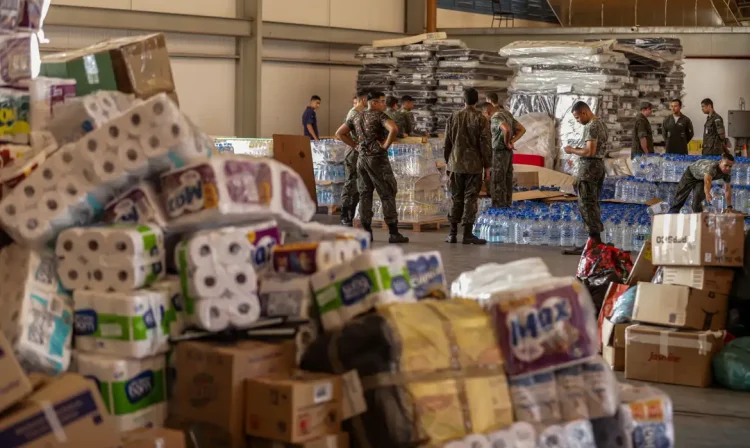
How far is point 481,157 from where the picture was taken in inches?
548

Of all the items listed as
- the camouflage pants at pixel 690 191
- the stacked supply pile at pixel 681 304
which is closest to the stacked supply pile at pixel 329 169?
the camouflage pants at pixel 690 191

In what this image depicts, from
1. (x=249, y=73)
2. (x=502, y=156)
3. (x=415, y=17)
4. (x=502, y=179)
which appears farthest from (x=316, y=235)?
(x=415, y=17)

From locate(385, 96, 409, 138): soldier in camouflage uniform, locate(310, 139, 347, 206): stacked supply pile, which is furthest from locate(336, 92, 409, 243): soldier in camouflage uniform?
locate(385, 96, 409, 138): soldier in camouflage uniform

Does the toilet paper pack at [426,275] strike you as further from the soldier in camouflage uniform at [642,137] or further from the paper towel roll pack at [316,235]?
the soldier in camouflage uniform at [642,137]

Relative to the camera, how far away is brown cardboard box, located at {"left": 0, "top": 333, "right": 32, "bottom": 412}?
4.18 m

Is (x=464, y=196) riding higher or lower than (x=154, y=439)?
higher

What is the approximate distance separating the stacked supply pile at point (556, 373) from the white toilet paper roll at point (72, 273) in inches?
69.7

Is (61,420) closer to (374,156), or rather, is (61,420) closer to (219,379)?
(219,379)

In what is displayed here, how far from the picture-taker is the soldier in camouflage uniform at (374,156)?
44.3 feet

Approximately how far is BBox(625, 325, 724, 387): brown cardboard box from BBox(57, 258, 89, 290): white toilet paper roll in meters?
4.09

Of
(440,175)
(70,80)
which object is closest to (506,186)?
(440,175)

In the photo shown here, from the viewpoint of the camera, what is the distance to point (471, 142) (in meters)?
13.9

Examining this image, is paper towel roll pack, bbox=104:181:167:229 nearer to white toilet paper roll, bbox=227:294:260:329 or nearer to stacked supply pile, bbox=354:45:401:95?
white toilet paper roll, bbox=227:294:260:329

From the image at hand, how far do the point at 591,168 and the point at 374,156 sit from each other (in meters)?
2.59
